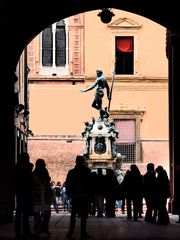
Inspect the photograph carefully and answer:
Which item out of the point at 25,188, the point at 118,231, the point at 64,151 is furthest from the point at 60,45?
the point at 25,188

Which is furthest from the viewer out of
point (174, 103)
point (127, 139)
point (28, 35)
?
point (127, 139)

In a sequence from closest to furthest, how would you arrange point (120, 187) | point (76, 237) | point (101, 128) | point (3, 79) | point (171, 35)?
1. point (76, 237)
2. point (3, 79)
3. point (120, 187)
4. point (171, 35)
5. point (101, 128)

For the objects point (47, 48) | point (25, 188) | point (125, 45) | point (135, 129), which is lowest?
point (25, 188)

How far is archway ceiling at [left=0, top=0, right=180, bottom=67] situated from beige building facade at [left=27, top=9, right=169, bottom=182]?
2296 centimetres

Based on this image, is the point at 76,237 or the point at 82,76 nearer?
the point at 76,237

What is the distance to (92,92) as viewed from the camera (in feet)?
178

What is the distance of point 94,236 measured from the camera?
18781 millimetres

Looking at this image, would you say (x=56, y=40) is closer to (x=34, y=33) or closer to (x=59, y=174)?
(x=59, y=174)

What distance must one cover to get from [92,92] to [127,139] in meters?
3.45

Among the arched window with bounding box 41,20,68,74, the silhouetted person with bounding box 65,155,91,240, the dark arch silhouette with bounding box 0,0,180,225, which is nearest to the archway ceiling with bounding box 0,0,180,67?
the dark arch silhouette with bounding box 0,0,180,225

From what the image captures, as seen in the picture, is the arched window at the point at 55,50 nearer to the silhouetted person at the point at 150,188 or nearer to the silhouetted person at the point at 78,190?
the silhouetted person at the point at 150,188

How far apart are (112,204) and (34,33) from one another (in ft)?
19.8

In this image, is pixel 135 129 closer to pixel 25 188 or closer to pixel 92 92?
pixel 92 92

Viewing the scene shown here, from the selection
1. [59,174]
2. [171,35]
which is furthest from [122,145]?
[171,35]
